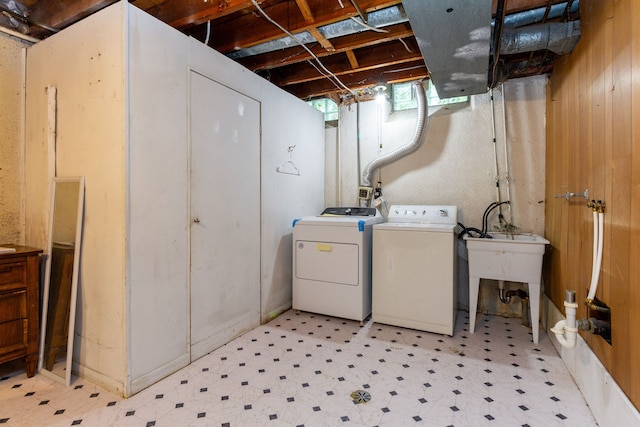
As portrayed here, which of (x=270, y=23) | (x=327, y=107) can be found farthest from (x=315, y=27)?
(x=327, y=107)

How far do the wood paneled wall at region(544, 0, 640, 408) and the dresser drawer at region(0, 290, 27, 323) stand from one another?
3411 mm

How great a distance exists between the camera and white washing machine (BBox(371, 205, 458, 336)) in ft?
8.94

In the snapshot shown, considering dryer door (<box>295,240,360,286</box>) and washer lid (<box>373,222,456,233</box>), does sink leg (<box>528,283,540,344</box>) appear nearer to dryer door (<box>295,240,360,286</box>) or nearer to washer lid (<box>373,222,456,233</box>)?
washer lid (<box>373,222,456,233</box>)

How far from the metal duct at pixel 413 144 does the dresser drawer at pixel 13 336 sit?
333cm

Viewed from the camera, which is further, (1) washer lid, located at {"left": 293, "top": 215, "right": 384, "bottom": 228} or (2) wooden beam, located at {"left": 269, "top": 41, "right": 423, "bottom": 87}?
(1) washer lid, located at {"left": 293, "top": 215, "right": 384, "bottom": 228}

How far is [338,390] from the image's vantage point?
196cm

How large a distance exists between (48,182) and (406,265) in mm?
3007

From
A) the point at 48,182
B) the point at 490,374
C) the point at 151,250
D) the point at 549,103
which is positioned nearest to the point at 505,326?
the point at 490,374

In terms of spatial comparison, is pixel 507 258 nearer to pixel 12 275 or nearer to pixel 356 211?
pixel 356 211

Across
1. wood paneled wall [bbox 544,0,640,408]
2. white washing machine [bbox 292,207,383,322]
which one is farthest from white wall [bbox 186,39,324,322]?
wood paneled wall [bbox 544,0,640,408]

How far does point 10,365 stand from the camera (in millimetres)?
2223

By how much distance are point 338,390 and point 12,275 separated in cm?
226

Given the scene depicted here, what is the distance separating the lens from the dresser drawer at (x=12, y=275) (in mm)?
1926

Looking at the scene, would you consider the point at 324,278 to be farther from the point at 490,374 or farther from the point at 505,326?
the point at 505,326
